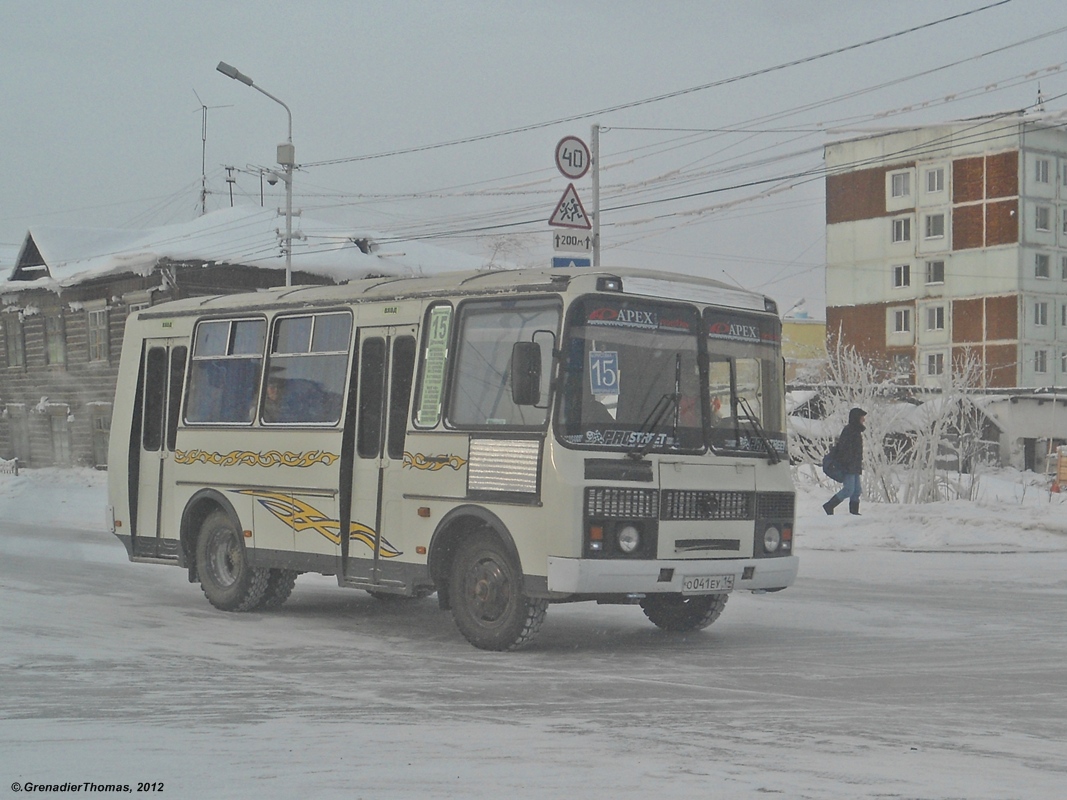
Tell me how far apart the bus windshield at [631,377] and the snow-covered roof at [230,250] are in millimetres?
30288

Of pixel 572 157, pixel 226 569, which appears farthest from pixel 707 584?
pixel 572 157

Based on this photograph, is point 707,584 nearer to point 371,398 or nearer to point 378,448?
point 378,448

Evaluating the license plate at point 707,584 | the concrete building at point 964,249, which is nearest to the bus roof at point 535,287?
the license plate at point 707,584

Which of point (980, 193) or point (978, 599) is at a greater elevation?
point (980, 193)

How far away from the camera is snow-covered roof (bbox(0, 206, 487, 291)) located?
41.8 m

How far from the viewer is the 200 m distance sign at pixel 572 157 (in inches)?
784

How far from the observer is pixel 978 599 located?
14.3m

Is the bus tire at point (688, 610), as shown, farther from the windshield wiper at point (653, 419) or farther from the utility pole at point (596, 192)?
the utility pole at point (596, 192)

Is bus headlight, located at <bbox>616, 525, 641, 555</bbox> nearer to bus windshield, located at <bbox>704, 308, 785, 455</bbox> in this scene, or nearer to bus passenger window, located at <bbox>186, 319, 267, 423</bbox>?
bus windshield, located at <bbox>704, 308, 785, 455</bbox>

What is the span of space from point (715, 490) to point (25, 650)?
517 centimetres

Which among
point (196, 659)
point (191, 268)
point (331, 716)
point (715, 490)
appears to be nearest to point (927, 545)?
point (715, 490)

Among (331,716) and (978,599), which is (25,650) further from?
(978,599)

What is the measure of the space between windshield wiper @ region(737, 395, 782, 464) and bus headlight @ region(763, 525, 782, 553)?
1.72 feet

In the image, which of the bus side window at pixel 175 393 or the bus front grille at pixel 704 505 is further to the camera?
the bus side window at pixel 175 393
